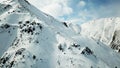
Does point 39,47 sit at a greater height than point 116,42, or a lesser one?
greater

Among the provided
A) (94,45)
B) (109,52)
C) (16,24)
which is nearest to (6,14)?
(16,24)

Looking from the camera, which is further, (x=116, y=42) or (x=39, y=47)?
(x=116, y=42)

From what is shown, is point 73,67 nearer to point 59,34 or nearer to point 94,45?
point 59,34

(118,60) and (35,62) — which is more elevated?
(35,62)

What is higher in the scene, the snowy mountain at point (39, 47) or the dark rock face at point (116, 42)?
the snowy mountain at point (39, 47)

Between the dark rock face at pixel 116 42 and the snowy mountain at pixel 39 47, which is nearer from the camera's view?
the snowy mountain at pixel 39 47

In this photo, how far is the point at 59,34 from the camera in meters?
63.5

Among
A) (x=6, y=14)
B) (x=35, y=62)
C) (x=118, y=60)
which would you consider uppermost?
(x=6, y=14)

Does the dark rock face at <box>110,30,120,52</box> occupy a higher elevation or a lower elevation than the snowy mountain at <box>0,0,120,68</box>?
lower

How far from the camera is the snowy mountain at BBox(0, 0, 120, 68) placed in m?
51.9

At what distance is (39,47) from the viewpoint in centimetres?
5644

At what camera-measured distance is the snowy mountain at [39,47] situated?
2044 inches

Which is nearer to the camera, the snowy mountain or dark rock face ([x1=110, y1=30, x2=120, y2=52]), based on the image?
the snowy mountain

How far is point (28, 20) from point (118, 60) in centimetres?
3195
